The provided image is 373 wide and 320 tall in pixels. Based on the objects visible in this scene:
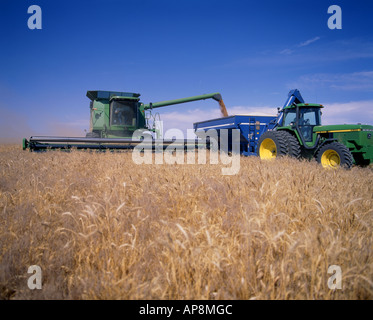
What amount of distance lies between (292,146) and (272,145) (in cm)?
Result: 140

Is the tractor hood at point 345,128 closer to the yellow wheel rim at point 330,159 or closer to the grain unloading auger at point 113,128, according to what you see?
the yellow wheel rim at point 330,159

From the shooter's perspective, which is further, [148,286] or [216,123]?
[216,123]

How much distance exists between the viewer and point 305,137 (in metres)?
7.79

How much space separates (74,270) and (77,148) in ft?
29.9

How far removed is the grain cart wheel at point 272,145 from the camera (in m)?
7.75

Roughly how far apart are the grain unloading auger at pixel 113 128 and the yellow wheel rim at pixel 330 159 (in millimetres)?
5725

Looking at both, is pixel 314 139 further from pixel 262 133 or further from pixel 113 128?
pixel 113 128

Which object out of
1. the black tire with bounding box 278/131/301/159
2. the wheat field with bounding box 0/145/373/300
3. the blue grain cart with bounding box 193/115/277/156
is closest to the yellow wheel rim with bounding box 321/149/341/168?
the black tire with bounding box 278/131/301/159

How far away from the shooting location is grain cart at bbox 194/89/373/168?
6.37 metres

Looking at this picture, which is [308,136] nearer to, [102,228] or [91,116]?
[102,228]

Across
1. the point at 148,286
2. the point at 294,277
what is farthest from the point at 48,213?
the point at 294,277

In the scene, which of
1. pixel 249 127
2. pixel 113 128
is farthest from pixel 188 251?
pixel 113 128

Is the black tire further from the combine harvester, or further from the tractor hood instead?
the tractor hood

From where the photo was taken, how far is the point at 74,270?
1.65m
